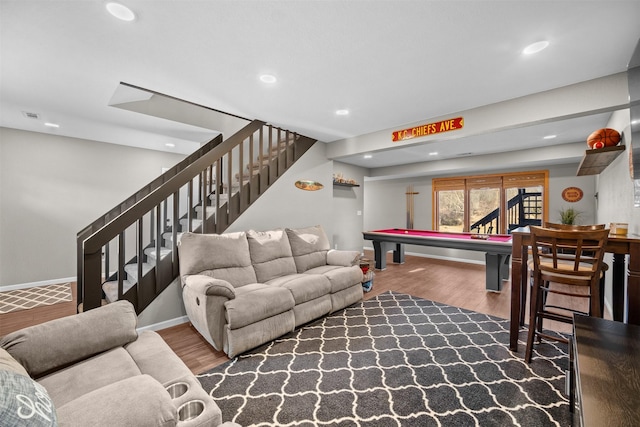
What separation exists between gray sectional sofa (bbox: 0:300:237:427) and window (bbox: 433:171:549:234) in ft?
22.7

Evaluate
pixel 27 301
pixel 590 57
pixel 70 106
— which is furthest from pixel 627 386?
pixel 27 301

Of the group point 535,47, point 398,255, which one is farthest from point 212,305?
point 398,255

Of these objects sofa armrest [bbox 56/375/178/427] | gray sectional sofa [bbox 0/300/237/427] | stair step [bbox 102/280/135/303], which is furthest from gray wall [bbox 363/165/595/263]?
sofa armrest [bbox 56/375/178/427]

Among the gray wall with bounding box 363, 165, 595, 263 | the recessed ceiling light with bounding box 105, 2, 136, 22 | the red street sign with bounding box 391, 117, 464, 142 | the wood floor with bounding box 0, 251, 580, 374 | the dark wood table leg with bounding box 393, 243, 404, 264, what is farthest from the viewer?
the dark wood table leg with bounding box 393, 243, 404, 264

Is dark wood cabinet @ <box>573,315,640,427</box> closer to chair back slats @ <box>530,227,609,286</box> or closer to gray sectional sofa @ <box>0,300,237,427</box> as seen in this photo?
chair back slats @ <box>530,227,609,286</box>

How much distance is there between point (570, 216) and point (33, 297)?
352 inches

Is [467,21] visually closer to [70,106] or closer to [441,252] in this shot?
[70,106]

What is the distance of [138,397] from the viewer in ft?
2.93

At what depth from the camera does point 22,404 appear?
2.14 ft

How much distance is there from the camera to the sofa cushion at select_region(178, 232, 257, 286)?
9.15 ft

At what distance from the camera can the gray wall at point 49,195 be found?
4.13 metres

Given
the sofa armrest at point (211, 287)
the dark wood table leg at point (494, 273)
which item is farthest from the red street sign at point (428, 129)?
the sofa armrest at point (211, 287)

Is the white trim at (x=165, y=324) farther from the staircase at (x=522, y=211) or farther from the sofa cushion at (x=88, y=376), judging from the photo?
the staircase at (x=522, y=211)

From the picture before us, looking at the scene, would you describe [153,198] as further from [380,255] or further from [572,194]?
[572,194]
